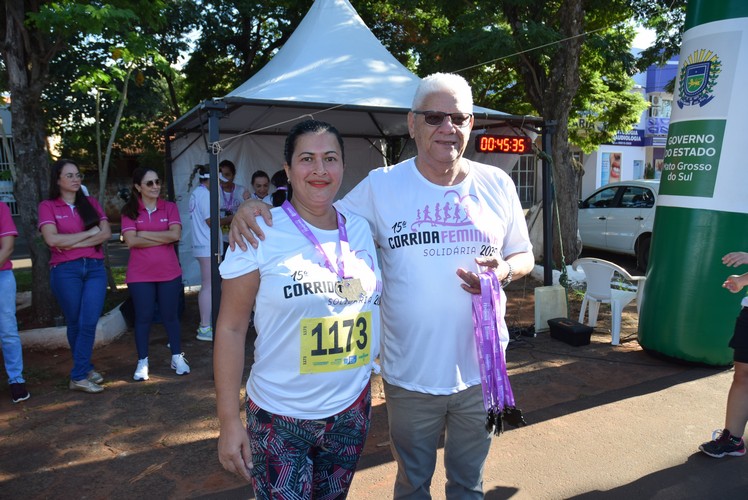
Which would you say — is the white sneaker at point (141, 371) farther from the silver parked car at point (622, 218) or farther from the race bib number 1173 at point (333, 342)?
the silver parked car at point (622, 218)

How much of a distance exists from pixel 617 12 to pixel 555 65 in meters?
2.67

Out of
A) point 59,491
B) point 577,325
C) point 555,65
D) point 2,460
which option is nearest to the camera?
point 59,491

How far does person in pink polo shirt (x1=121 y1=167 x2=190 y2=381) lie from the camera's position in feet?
15.4

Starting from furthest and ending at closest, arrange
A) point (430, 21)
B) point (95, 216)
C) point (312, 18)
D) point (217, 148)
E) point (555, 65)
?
point (430, 21) < point (555, 65) < point (312, 18) < point (217, 148) < point (95, 216)

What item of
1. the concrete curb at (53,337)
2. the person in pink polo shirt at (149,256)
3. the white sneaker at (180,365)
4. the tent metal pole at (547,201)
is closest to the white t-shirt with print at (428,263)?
the person in pink polo shirt at (149,256)

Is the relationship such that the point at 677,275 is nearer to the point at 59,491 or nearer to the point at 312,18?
the point at 59,491

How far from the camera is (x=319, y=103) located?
18.8 feet

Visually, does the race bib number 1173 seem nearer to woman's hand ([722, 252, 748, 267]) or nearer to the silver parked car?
woman's hand ([722, 252, 748, 267])

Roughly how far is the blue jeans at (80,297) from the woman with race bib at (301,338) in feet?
10.6

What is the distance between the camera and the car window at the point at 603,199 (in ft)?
36.0

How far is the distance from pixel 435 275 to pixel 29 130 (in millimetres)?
5975

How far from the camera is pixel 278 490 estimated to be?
1729 mm

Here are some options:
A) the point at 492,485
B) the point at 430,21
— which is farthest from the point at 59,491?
the point at 430,21

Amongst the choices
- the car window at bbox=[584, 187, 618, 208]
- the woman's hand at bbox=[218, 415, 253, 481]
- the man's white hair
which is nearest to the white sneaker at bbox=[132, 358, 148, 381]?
the woman's hand at bbox=[218, 415, 253, 481]
